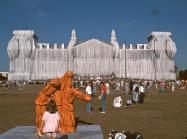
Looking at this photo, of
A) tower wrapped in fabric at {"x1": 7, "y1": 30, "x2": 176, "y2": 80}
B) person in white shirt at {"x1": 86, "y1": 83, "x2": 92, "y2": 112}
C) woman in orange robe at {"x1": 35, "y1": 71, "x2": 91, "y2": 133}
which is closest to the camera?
woman in orange robe at {"x1": 35, "y1": 71, "x2": 91, "y2": 133}

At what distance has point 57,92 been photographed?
1283 centimetres

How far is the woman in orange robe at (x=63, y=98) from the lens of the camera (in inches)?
484

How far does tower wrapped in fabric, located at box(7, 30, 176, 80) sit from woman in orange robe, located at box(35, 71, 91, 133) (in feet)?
299

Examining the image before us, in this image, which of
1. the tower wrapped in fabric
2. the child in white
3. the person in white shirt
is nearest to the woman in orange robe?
the child in white

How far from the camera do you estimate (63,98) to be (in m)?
12.7

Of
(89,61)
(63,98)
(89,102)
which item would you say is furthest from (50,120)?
(89,61)

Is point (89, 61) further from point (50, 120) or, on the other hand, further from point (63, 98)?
point (50, 120)

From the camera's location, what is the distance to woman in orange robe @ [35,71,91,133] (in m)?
12.3

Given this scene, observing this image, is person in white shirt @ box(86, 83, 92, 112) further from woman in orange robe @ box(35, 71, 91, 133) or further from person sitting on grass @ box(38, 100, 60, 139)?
person sitting on grass @ box(38, 100, 60, 139)

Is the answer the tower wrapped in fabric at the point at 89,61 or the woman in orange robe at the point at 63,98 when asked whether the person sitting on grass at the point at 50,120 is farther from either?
the tower wrapped in fabric at the point at 89,61

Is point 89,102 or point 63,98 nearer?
point 63,98

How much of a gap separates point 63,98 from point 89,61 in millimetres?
92310

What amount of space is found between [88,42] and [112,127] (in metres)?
92.0

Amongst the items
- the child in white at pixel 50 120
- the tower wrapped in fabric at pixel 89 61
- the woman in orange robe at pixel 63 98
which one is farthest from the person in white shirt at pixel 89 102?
the tower wrapped in fabric at pixel 89 61
